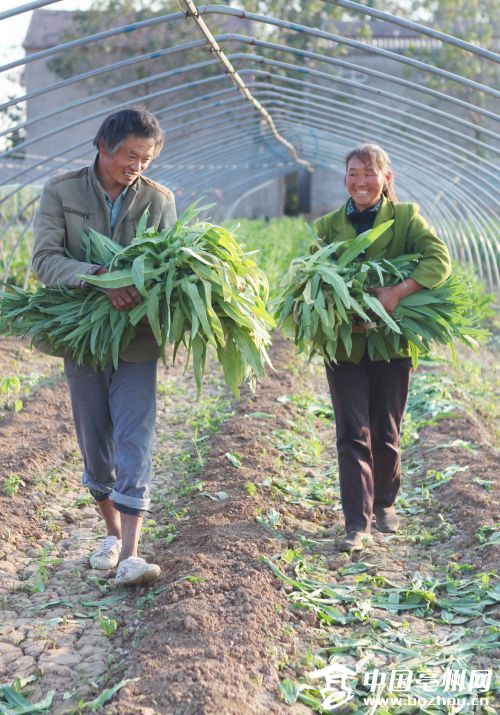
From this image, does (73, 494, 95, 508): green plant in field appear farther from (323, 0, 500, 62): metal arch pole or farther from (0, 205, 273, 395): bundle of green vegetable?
(323, 0, 500, 62): metal arch pole

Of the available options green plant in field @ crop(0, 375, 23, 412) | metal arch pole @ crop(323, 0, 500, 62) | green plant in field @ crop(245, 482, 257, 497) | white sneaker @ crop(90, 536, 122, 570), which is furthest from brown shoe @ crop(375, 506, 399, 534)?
green plant in field @ crop(0, 375, 23, 412)

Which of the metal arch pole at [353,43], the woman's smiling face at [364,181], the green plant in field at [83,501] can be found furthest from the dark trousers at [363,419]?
the metal arch pole at [353,43]

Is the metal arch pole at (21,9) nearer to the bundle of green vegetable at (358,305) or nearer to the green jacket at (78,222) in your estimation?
the green jacket at (78,222)

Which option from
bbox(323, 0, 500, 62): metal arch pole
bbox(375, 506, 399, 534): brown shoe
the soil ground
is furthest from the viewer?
bbox(375, 506, 399, 534): brown shoe

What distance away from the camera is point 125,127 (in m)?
3.36

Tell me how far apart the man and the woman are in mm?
865

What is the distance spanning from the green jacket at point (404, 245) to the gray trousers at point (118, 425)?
0.98m

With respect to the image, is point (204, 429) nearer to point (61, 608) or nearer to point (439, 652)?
point (61, 608)

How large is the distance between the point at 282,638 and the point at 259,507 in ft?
4.26

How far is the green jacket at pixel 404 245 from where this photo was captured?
403 centimetres

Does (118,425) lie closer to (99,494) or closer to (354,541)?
(99,494)

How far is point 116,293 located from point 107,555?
3.57ft

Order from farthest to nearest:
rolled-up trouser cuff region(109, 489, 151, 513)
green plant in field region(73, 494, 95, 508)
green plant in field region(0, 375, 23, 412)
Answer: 1. green plant in field region(0, 375, 23, 412)
2. green plant in field region(73, 494, 95, 508)
3. rolled-up trouser cuff region(109, 489, 151, 513)

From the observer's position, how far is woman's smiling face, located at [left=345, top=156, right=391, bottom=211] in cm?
396
